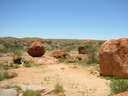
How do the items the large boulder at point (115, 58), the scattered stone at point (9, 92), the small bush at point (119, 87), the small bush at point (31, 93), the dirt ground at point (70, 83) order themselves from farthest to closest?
the large boulder at point (115, 58) → the dirt ground at point (70, 83) → the small bush at point (119, 87) → the scattered stone at point (9, 92) → the small bush at point (31, 93)

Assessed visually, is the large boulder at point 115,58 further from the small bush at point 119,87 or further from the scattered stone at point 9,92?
the scattered stone at point 9,92

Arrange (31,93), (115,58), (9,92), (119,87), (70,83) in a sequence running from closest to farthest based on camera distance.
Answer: (31,93) → (9,92) → (119,87) → (70,83) → (115,58)

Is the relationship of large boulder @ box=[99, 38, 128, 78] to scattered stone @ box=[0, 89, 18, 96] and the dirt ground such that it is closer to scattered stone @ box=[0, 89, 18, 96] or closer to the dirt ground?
the dirt ground

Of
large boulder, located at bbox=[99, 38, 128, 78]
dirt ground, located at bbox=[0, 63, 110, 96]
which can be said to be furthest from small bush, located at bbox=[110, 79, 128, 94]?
large boulder, located at bbox=[99, 38, 128, 78]

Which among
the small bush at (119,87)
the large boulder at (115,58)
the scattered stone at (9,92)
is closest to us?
the scattered stone at (9,92)

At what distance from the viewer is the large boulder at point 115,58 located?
14.0m

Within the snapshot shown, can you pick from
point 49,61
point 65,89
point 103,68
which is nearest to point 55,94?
point 65,89

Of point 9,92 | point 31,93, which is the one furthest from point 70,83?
point 9,92

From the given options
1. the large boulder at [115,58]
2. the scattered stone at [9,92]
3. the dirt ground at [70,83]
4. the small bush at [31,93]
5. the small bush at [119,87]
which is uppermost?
the large boulder at [115,58]

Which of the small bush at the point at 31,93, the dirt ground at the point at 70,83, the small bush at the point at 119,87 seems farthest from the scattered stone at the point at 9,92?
the small bush at the point at 119,87

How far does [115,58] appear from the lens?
1438cm

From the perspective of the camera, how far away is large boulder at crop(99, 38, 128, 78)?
552 inches

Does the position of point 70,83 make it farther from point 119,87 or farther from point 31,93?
point 31,93

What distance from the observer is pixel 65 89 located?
38.6 feet
